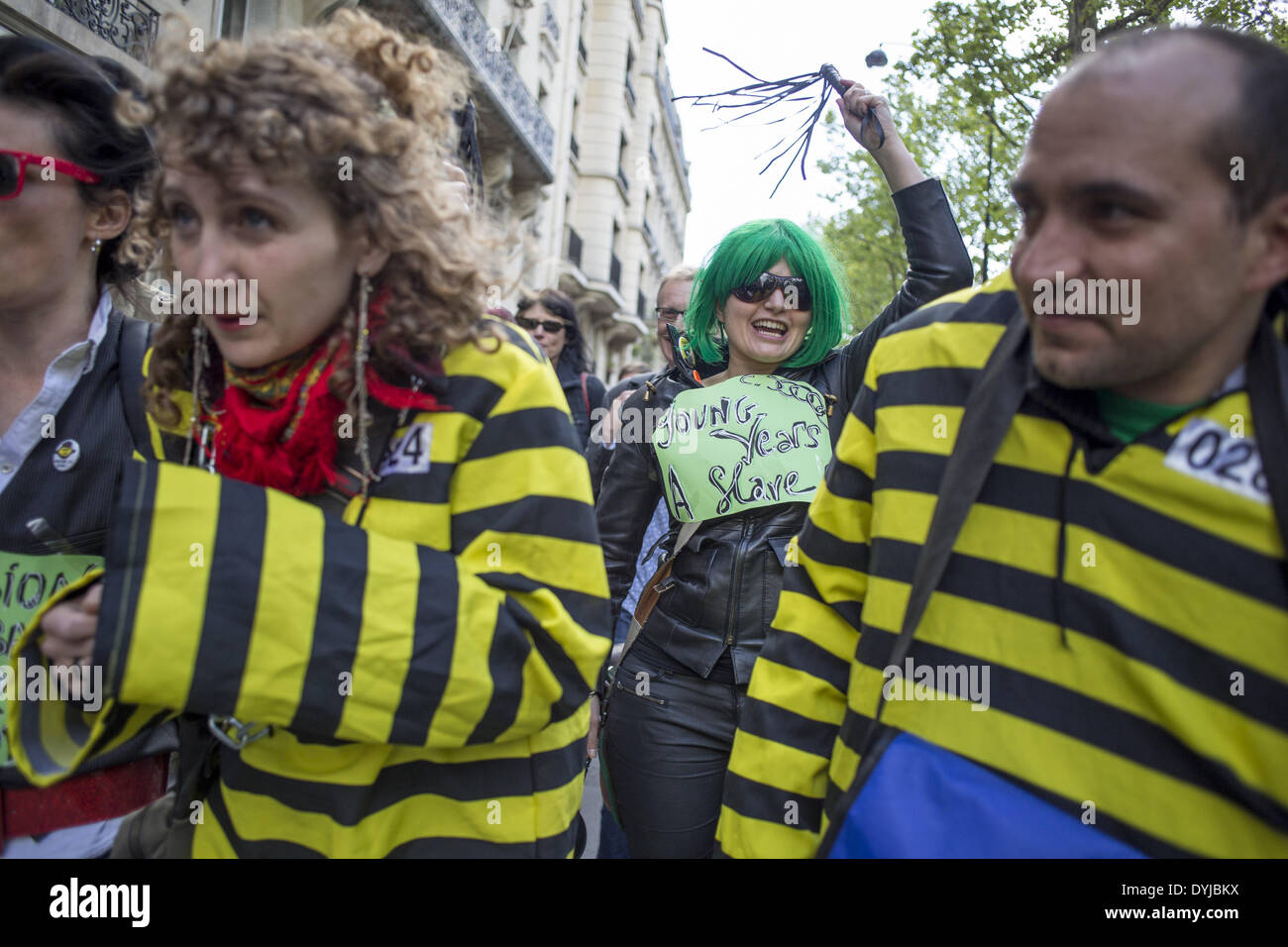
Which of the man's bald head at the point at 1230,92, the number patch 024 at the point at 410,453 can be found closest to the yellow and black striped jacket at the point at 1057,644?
the man's bald head at the point at 1230,92

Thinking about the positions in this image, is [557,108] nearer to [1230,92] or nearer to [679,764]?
[679,764]

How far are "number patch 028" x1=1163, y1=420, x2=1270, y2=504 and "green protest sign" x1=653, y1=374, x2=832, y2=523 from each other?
52.7 inches

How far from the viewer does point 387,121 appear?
136 centimetres

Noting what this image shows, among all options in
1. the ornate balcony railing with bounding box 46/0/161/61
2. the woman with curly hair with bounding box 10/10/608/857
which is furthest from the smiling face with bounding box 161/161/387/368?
the ornate balcony railing with bounding box 46/0/161/61

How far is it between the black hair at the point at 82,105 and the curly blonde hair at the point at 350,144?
0.33m

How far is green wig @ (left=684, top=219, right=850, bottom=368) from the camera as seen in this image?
2.70 meters

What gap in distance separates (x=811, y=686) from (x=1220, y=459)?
2.26 feet

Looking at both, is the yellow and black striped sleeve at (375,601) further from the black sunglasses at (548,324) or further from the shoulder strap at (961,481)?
the black sunglasses at (548,324)

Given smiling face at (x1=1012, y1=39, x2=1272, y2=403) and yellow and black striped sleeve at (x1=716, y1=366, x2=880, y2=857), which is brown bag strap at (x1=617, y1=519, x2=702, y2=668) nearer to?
yellow and black striped sleeve at (x1=716, y1=366, x2=880, y2=857)

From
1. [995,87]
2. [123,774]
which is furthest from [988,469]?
[995,87]

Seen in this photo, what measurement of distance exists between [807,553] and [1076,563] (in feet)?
1.58

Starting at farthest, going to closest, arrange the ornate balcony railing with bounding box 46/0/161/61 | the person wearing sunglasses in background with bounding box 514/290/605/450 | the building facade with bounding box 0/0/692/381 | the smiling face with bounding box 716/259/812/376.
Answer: the building facade with bounding box 0/0/692/381 < the ornate balcony railing with bounding box 46/0/161/61 < the person wearing sunglasses in background with bounding box 514/290/605/450 < the smiling face with bounding box 716/259/812/376

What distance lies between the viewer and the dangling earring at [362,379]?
4.43ft

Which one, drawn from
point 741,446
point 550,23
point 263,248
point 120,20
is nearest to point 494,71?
point 550,23
